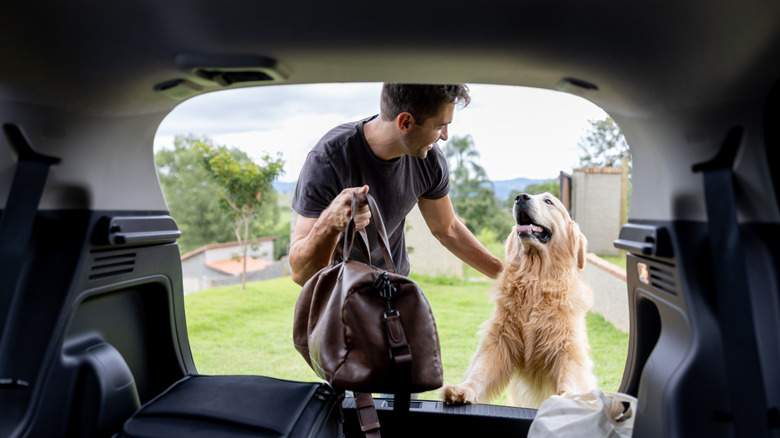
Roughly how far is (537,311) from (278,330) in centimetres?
549

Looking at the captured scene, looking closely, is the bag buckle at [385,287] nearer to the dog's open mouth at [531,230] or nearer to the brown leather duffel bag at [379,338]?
the brown leather duffel bag at [379,338]

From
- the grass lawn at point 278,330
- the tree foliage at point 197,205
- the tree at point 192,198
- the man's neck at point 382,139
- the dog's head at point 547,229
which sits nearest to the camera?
the man's neck at point 382,139

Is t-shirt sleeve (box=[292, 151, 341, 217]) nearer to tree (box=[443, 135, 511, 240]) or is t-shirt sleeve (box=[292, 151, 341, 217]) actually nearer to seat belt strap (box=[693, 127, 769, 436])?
seat belt strap (box=[693, 127, 769, 436])

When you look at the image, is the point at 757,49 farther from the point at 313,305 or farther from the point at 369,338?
the point at 313,305

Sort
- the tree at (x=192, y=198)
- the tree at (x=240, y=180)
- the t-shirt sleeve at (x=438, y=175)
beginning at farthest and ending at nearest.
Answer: the tree at (x=192, y=198), the tree at (x=240, y=180), the t-shirt sleeve at (x=438, y=175)

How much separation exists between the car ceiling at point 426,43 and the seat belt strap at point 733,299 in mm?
156

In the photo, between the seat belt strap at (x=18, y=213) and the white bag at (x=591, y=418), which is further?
the white bag at (x=591, y=418)

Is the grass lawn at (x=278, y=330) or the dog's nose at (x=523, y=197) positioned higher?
the dog's nose at (x=523, y=197)

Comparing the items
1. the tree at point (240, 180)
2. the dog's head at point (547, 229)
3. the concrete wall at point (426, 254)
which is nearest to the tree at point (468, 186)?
the concrete wall at point (426, 254)

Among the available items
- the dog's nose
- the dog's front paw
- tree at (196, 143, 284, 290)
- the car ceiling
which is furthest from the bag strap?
tree at (196, 143, 284, 290)

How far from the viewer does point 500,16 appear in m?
0.94

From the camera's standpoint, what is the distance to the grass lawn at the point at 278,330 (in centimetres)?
514

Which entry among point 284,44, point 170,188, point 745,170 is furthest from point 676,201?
point 170,188

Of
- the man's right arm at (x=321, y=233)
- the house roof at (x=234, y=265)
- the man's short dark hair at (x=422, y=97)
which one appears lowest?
the house roof at (x=234, y=265)
